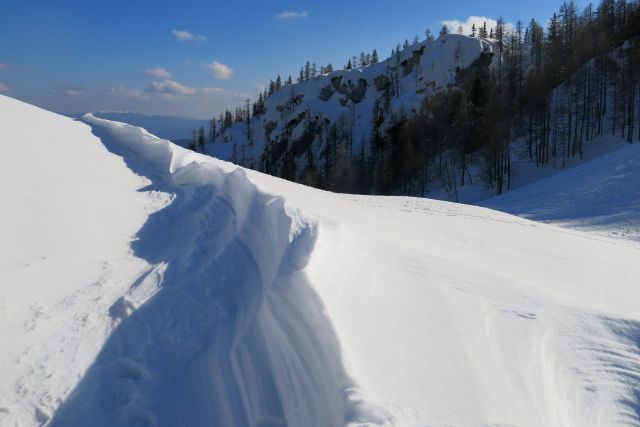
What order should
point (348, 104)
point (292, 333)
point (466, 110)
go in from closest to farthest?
point (292, 333)
point (466, 110)
point (348, 104)

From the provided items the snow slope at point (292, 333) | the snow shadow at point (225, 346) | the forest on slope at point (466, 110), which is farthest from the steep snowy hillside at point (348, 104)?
the snow shadow at point (225, 346)

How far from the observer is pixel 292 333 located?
9.55ft

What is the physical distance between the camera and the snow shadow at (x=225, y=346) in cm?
259

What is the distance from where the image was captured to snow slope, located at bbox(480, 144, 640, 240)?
14656mm

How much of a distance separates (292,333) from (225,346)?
72 cm

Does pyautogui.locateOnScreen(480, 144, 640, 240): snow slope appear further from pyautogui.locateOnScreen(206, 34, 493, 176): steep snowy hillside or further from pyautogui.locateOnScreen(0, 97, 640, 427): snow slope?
pyautogui.locateOnScreen(206, 34, 493, 176): steep snowy hillside

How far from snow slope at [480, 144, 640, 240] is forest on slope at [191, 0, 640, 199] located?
12.5 metres

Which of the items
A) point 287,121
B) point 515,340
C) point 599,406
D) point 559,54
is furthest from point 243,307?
point 287,121

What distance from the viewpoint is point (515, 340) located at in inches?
131

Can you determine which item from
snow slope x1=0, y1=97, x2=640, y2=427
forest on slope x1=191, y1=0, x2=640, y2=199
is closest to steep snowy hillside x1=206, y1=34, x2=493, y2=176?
forest on slope x1=191, y1=0, x2=640, y2=199

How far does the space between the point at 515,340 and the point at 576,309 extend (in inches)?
48.7

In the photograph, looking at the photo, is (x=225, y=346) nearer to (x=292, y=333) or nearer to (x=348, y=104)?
(x=292, y=333)

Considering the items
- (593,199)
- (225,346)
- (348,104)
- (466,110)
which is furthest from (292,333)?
(348,104)

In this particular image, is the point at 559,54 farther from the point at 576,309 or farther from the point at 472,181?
the point at 576,309
